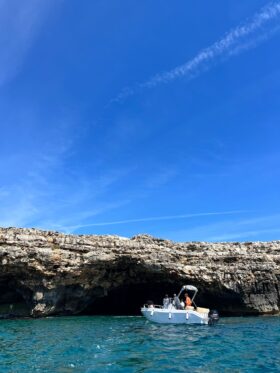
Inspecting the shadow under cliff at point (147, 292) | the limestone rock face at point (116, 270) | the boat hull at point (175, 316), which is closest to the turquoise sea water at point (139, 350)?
the boat hull at point (175, 316)

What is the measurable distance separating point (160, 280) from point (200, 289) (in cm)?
444

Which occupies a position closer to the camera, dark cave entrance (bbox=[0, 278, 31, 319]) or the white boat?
the white boat

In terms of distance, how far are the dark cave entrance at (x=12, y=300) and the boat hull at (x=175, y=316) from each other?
45.9 ft

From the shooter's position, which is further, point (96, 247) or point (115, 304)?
point (115, 304)

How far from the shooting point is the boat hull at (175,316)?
110 ft

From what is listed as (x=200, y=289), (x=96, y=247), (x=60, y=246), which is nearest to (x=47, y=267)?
(x=60, y=246)

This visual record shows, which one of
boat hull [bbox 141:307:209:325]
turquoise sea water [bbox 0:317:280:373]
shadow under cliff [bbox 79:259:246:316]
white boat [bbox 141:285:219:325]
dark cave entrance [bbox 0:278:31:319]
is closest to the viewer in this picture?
turquoise sea water [bbox 0:317:280:373]

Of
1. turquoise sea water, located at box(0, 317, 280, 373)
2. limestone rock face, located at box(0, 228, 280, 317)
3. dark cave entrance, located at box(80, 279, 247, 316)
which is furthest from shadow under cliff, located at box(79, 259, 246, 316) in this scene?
turquoise sea water, located at box(0, 317, 280, 373)

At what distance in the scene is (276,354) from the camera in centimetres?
1828

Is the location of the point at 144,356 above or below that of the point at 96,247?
below

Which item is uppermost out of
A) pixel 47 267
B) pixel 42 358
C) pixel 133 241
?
pixel 133 241

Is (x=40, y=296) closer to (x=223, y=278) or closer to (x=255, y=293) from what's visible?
(x=223, y=278)

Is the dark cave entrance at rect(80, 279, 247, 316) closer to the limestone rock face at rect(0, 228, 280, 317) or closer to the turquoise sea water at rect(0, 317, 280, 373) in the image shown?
the limestone rock face at rect(0, 228, 280, 317)

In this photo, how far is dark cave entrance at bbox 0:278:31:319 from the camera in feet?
140
